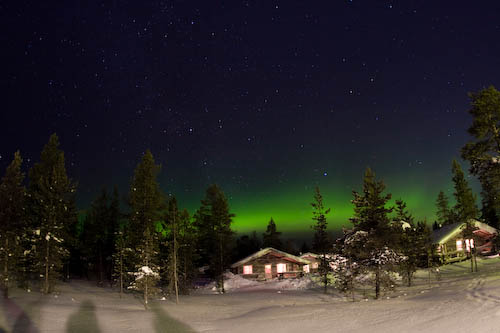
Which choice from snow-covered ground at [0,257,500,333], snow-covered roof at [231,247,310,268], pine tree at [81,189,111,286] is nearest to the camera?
snow-covered ground at [0,257,500,333]

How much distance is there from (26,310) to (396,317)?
66.0 feet

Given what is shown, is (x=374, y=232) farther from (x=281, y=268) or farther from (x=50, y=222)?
(x=281, y=268)

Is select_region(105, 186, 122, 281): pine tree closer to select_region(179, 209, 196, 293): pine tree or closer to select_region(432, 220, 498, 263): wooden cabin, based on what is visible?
select_region(179, 209, 196, 293): pine tree

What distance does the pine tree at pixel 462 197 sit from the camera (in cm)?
4312

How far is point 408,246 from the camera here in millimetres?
35594

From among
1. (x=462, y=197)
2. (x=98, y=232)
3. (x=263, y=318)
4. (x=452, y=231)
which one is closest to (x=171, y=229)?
(x=263, y=318)

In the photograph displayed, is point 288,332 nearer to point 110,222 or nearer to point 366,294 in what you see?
point 366,294

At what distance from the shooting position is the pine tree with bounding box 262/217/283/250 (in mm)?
83625

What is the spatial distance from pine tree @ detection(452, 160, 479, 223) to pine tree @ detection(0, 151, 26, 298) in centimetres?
4619

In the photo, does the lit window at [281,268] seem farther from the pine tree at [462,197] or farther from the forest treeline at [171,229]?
the pine tree at [462,197]

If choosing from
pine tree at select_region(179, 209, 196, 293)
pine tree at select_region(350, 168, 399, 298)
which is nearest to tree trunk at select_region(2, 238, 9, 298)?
pine tree at select_region(179, 209, 196, 293)

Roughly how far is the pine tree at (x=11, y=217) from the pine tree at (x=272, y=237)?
194ft

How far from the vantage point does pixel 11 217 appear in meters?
28.6

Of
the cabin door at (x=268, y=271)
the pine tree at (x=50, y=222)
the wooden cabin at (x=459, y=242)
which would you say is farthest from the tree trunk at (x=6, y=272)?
the wooden cabin at (x=459, y=242)
